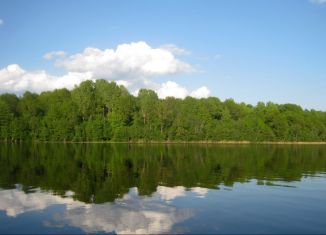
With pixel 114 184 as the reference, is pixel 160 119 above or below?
above

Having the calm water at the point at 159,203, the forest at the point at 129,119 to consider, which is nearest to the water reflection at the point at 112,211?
the calm water at the point at 159,203

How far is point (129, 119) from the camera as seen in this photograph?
137625 millimetres

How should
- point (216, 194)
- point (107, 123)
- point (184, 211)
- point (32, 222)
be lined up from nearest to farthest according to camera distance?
point (32, 222)
point (184, 211)
point (216, 194)
point (107, 123)

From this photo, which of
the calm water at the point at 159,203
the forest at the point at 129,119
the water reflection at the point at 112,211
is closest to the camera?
the water reflection at the point at 112,211

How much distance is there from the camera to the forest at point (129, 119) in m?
125

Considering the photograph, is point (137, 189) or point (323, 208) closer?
point (323, 208)

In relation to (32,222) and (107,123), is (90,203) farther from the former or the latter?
(107,123)

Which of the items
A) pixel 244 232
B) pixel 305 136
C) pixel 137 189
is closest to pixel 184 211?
pixel 244 232

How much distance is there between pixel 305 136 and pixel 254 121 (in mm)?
23458

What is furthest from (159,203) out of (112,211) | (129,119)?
(129,119)

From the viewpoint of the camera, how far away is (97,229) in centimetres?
1517

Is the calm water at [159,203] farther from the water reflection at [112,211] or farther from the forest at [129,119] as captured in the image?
the forest at [129,119]

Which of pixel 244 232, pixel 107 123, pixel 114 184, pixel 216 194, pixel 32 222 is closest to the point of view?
pixel 244 232

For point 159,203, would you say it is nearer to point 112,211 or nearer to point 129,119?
point 112,211
